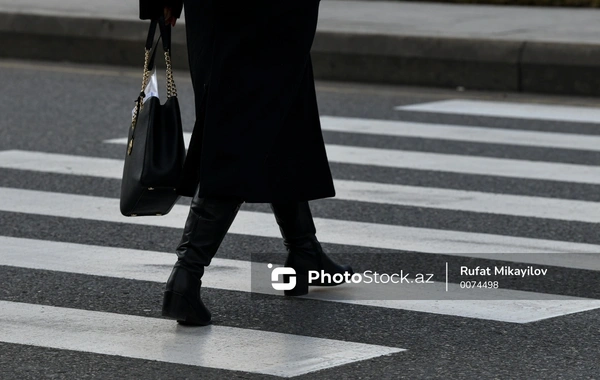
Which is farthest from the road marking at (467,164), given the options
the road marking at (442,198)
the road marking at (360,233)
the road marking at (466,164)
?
the road marking at (360,233)

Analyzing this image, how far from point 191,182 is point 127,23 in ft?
24.7

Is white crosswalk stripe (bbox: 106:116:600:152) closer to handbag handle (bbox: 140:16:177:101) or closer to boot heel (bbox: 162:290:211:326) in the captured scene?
handbag handle (bbox: 140:16:177:101)

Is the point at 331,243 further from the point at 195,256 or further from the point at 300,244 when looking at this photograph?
the point at 195,256

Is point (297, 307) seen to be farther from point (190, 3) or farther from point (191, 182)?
point (190, 3)

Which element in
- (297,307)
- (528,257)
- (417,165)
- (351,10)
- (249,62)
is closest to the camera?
(249,62)

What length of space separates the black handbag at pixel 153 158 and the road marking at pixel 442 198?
7.08 ft

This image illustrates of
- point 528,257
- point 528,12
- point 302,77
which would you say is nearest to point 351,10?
point 528,12

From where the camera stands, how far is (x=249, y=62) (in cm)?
423

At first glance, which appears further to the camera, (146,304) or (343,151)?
(343,151)

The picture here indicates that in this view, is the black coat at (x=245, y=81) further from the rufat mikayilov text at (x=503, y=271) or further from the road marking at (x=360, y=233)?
the road marking at (x=360, y=233)

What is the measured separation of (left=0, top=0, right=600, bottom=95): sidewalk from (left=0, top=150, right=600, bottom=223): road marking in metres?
3.48

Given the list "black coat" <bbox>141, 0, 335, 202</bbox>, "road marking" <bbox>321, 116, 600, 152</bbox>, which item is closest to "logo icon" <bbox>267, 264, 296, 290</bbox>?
"black coat" <bbox>141, 0, 335, 202</bbox>

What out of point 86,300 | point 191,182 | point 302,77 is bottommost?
point 86,300

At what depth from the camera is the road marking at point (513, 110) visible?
29.5 ft
